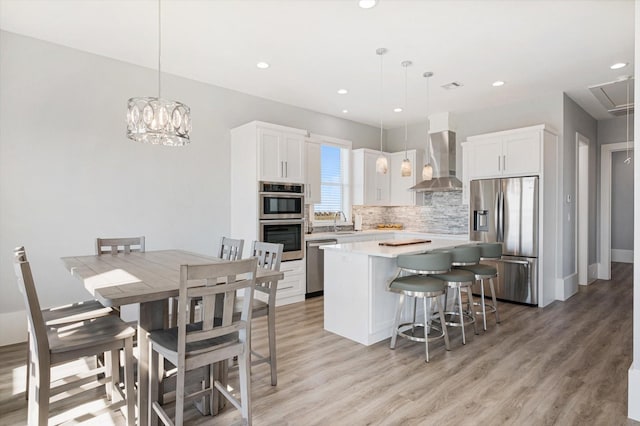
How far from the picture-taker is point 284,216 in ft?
16.0

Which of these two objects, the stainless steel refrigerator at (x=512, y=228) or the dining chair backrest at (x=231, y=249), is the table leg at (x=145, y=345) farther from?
the stainless steel refrigerator at (x=512, y=228)

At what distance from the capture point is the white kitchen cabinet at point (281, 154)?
4.64 meters

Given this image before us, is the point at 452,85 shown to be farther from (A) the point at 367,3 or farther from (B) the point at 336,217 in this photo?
(B) the point at 336,217

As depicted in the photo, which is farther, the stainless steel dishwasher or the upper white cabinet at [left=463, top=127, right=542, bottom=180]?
the stainless steel dishwasher

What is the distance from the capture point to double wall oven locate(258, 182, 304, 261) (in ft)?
15.2

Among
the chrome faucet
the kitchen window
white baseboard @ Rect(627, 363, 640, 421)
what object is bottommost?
white baseboard @ Rect(627, 363, 640, 421)

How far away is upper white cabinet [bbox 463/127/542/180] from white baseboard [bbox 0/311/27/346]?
574 cm

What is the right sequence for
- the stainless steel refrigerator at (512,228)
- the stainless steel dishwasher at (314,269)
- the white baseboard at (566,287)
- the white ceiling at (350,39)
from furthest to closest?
the stainless steel dishwasher at (314,269) → the white baseboard at (566,287) → the stainless steel refrigerator at (512,228) → the white ceiling at (350,39)

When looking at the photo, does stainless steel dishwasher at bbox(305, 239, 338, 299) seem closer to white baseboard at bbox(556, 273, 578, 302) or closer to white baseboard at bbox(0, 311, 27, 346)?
white baseboard at bbox(0, 311, 27, 346)

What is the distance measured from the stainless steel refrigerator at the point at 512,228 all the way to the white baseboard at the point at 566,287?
2.08 feet

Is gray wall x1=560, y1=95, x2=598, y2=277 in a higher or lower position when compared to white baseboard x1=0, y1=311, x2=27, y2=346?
higher

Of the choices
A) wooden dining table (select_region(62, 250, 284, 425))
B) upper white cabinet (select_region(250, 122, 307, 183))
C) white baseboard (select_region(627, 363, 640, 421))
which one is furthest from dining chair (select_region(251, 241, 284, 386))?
white baseboard (select_region(627, 363, 640, 421))

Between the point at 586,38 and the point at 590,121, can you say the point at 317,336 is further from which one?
the point at 590,121

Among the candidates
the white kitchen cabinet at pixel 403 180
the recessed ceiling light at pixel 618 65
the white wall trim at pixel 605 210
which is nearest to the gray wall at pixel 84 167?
the white kitchen cabinet at pixel 403 180
